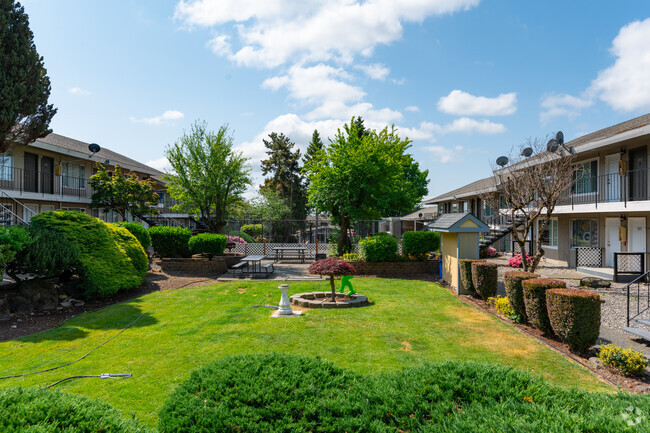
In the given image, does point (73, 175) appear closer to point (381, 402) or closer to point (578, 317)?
point (381, 402)

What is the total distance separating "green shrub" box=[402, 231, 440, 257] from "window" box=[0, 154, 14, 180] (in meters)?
19.6

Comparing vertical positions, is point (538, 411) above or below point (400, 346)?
above

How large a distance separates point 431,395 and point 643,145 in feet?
56.1

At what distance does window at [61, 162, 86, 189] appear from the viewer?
21.0 metres

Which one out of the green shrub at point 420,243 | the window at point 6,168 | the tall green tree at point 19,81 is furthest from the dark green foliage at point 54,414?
the window at point 6,168

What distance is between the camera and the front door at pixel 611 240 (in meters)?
16.4

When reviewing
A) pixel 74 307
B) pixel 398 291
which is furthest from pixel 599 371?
pixel 74 307

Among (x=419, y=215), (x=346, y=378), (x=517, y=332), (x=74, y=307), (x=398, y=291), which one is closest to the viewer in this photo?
(x=346, y=378)

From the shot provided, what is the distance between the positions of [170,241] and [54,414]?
1549 centimetres

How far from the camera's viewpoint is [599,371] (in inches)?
225

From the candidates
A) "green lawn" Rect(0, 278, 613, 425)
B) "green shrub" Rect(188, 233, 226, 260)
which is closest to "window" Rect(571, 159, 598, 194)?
"green lawn" Rect(0, 278, 613, 425)

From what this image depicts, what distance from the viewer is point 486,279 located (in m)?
10.4

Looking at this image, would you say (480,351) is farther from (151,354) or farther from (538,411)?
(151,354)

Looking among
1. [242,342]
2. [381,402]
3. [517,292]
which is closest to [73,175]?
[242,342]
